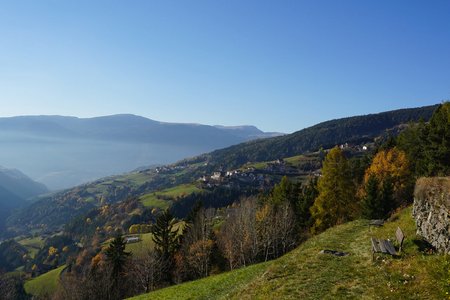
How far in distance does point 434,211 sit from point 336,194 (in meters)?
38.1

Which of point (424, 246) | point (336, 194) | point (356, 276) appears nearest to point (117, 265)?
point (336, 194)

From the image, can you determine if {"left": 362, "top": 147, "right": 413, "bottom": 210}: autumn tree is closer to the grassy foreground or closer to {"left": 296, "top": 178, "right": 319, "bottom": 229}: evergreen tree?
{"left": 296, "top": 178, "right": 319, "bottom": 229}: evergreen tree

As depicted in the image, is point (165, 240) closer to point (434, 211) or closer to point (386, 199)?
point (386, 199)

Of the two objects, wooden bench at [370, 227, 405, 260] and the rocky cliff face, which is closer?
the rocky cliff face

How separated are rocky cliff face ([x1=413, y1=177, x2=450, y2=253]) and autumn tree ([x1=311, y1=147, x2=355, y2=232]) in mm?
33939

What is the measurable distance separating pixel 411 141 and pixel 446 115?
23.0 m

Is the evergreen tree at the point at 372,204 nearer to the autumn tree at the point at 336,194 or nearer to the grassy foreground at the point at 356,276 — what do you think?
the autumn tree at the point at 336,194

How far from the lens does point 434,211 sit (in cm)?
2336

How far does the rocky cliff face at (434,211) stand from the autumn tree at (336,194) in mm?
33939

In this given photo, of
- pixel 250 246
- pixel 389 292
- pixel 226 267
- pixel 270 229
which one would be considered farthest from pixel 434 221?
pixel 226 267

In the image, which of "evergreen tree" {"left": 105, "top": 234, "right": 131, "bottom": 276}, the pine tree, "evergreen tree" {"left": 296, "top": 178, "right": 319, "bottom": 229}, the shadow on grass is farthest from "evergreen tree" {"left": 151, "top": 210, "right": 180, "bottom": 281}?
the shadow on grass

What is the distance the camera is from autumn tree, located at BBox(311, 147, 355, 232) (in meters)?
60.8

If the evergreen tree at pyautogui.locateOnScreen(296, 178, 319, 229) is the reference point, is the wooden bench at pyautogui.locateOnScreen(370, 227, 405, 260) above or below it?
above

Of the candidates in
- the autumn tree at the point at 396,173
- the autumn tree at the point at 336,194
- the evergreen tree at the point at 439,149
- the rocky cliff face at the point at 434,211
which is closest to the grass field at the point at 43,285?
the autumn tree at the point at 336,194
